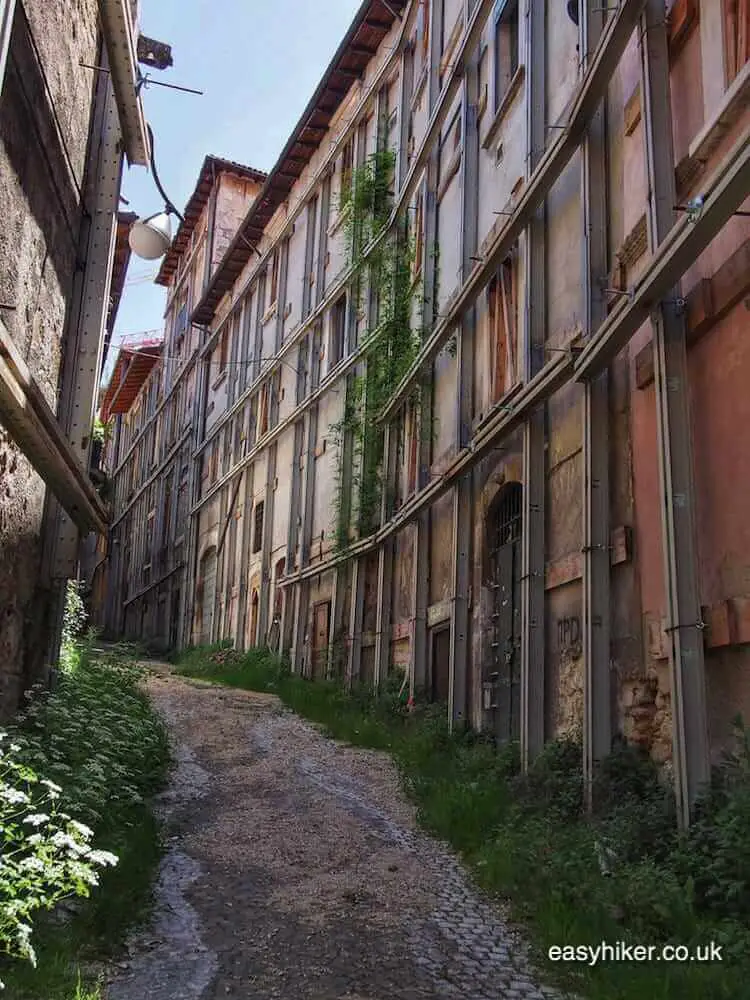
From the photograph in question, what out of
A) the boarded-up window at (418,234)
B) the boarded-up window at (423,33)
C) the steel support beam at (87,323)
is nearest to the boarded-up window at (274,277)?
the boarded-up window at (423,33)

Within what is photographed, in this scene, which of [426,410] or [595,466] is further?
[426,410]

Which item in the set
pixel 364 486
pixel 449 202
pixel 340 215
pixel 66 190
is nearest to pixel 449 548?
pixel 364 486

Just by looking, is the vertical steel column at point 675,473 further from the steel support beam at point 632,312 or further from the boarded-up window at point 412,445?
the boarded-up window at point 412,445

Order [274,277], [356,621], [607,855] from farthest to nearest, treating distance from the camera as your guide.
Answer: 1. [274,277]
2. [356,621]
3. [607,855]

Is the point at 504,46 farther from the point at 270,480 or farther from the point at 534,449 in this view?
the point at 270,480

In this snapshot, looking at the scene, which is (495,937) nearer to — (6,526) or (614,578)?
(614,578)

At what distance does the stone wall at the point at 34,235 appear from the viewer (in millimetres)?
5383

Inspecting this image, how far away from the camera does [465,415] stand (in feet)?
34.5

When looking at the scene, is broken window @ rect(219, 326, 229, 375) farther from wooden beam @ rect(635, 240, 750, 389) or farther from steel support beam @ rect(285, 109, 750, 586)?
wooden beam @ rect(635, 240, 750, 389)

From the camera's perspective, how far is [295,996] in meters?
4.02

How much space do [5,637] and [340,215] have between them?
12.9 metres

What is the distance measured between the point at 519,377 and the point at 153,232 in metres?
3.67
